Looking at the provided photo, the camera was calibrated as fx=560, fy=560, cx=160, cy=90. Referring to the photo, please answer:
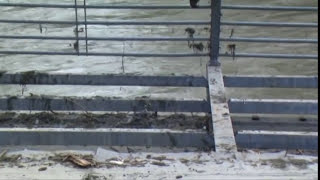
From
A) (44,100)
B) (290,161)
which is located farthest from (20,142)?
(290,161)

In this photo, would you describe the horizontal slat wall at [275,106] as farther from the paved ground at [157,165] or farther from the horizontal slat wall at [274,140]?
the paved ground at [157,165]

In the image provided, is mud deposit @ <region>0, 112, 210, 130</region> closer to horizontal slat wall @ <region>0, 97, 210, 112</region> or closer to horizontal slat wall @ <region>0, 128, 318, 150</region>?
horizontal slat wall @ <region>0, 97, 210, 112</region>

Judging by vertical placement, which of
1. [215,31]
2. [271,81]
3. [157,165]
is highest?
[215,31]

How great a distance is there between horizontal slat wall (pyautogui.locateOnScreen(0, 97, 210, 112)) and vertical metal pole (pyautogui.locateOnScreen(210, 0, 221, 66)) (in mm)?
646

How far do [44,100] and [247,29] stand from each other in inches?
279

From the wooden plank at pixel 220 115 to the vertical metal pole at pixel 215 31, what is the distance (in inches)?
4.5

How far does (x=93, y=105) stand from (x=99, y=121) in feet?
0.66

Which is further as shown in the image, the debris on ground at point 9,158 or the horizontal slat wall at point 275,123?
the horizontal slat wall at point 275,123

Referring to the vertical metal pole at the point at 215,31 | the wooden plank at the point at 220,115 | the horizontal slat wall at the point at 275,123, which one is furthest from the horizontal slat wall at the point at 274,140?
the vertical metal pole at the point at 215,31

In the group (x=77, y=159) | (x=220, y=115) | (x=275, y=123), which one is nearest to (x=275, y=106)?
(x=275, y=123)

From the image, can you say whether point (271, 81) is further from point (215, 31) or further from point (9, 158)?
point (9, 158)

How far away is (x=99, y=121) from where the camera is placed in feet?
19.1

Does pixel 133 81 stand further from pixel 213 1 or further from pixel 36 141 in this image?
pixel 36 141

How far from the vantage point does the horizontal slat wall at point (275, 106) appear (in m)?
5.63
